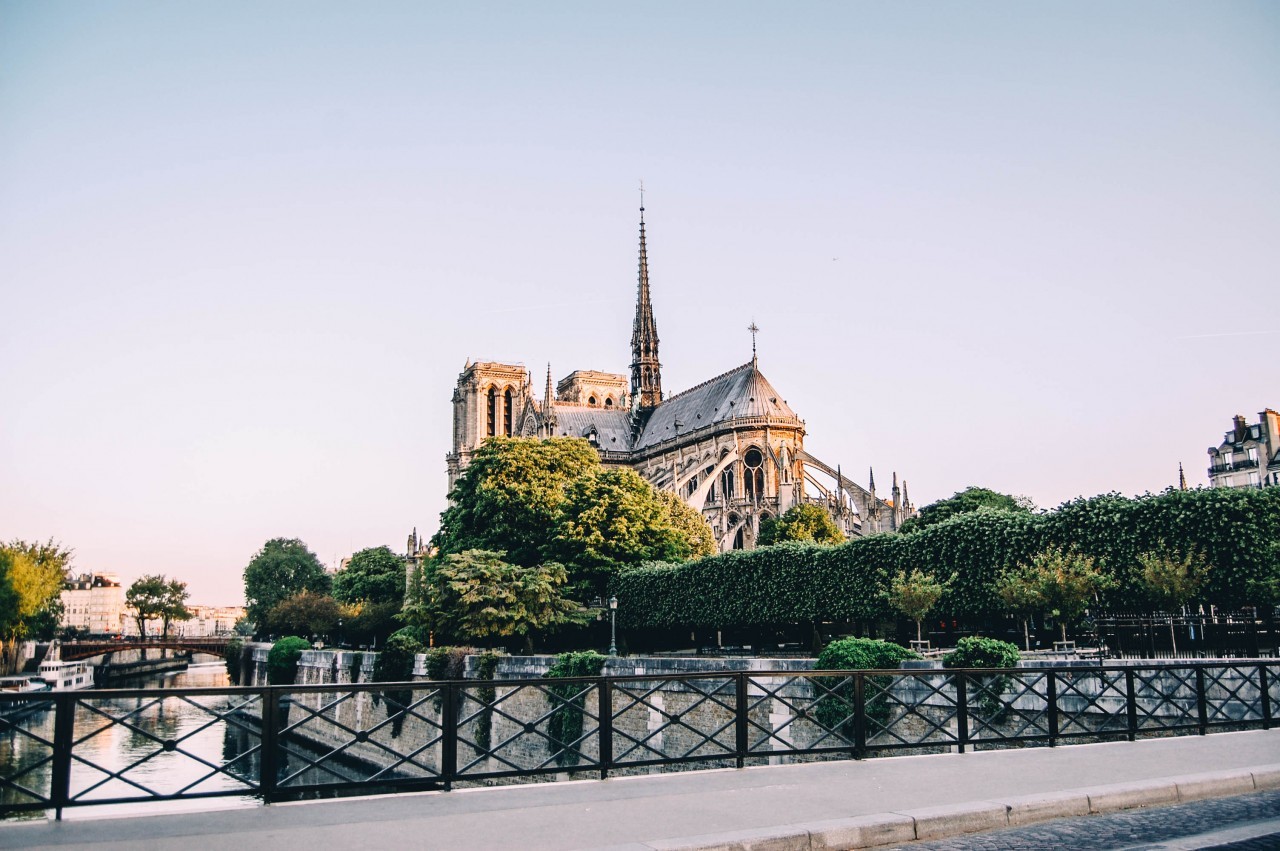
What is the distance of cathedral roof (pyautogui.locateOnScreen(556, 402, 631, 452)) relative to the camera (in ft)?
316

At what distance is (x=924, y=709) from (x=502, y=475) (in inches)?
1293

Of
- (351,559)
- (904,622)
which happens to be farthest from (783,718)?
(351,559)

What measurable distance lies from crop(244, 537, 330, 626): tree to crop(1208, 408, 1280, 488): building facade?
78206mm

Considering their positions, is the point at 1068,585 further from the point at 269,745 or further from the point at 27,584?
the point at 27,584

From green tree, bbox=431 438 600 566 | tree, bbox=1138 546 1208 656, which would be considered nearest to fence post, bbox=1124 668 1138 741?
tree, bbox=1138 546 1208 656

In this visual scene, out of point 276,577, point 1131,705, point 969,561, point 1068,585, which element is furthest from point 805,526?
point 276,577

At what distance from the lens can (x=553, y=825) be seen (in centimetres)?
742

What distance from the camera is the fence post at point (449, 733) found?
8.95 metres

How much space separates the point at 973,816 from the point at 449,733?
425cm

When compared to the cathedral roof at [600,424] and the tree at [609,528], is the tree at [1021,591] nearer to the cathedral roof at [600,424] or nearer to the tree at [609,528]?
the tree at [609,528]

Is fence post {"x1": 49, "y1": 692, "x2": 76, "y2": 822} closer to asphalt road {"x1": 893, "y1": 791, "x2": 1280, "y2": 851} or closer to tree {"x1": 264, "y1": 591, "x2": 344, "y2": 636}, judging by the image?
asphalt road {"x1": 893, "y1": 791, "x2": 1280, "y2": 851}

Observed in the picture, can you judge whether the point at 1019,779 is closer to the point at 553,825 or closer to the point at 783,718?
the point at 553,825

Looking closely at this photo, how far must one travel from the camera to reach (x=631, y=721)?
28.8 m

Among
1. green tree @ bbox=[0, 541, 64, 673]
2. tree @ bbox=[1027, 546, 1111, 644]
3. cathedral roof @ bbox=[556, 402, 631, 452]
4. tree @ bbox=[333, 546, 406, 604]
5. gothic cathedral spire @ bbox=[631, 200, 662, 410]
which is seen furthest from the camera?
gothic cathedral spire @ bbox=[631, 200, 662, 410]
